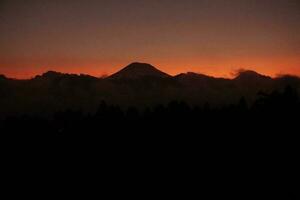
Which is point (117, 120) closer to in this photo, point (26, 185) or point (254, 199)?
point (26, 185)

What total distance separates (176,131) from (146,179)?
15576mm

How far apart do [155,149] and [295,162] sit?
19.7 metres

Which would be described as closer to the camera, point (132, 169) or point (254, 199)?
point (254, 199)

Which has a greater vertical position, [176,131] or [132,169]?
[176,131]

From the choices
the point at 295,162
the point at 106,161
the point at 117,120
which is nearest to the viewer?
the point at 295,162

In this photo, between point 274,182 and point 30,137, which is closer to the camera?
point 274,182

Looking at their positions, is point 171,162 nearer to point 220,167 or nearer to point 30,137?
point 220,167

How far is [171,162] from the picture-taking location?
125ft

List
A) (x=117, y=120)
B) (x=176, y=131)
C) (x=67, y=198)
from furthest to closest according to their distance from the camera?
(x=117, y=120) → (x=176, y=131) → (x=67, y=198)

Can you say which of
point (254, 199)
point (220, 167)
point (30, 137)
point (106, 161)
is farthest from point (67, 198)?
point (30, 137)

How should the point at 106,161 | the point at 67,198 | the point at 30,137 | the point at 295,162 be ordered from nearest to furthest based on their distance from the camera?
the point at 295,162
the point at 67,198
the point at 106,161
the point at 30,137

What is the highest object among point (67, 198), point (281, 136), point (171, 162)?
point (281, 136)

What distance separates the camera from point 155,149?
43.1m

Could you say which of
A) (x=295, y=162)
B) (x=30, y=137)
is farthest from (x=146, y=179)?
(x=30, y=137)
